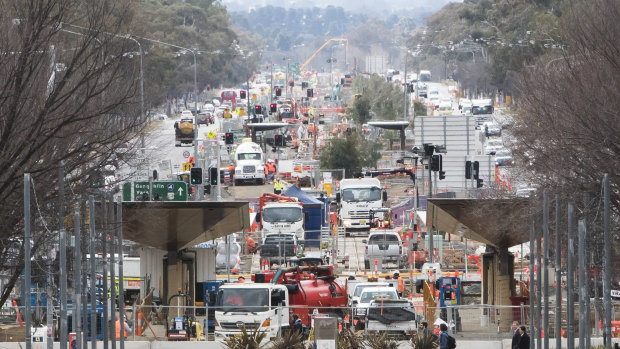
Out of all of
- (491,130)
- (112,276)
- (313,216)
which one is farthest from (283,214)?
(491,130)

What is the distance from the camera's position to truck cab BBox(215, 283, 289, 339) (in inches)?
1149

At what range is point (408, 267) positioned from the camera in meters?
44.9

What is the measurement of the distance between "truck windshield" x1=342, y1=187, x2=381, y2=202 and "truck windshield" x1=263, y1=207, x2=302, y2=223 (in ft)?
21.5

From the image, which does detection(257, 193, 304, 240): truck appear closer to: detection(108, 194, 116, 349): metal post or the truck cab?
the truck cab

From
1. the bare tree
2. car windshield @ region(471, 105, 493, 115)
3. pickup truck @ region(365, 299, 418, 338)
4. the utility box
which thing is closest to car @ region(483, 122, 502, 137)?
car windshield @ region(471, 105, 493, 115)

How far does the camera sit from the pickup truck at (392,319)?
29266 millimetres

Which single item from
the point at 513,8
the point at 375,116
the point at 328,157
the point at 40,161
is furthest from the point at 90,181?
the point at 513,8

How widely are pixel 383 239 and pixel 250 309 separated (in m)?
15.7

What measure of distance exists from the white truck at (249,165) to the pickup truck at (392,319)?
134ft

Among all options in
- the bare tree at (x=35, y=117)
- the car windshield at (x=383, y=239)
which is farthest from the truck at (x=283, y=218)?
the bare tree at (x=35, y=117)

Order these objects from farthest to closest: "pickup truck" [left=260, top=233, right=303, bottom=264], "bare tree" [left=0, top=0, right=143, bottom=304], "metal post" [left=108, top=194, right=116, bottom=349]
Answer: "pickup truck" [left=260, top=233, right=303, bottom=264] < "metal post" [left=108, top=194, right=116, bottom=349] < "bare tree" [left=0, top=0, right=143, bottom=304]

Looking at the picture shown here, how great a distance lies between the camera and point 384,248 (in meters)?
44.3

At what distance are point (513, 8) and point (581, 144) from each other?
83952 millimetres

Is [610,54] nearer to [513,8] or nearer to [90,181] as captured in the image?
[90,181]
